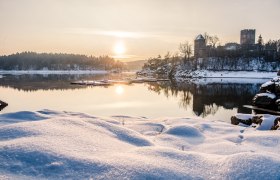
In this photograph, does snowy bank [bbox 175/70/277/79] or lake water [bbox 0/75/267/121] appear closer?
lake water [bbox 0/75/267/121]

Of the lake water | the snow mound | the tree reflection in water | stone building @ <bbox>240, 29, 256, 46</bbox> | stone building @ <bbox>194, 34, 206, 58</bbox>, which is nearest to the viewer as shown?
the snow mound

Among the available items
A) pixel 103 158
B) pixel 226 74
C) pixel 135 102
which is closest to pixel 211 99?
pixel 135 102

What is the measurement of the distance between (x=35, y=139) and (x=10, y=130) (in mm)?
1228

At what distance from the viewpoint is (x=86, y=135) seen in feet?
24.4

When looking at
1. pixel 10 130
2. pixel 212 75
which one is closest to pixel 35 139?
pixel 10 130

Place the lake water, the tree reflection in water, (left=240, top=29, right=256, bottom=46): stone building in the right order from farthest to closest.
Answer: (left=240, top=29, right=256, bottom=46): stone building, the tree reflection in water, the lake water

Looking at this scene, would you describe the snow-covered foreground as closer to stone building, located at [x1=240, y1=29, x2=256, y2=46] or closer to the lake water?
the lake water

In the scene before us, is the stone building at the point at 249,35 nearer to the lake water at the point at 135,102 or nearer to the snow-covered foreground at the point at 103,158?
the lake water at the point at 135,102

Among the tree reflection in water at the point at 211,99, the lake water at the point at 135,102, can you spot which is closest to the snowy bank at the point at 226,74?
the tree reflection in water at the point at 211,99

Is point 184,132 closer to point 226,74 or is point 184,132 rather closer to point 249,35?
point 226,74

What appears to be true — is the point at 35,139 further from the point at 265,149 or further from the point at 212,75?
the point at 212,75

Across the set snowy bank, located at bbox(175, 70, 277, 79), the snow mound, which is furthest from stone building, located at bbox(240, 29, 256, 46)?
the snow mound

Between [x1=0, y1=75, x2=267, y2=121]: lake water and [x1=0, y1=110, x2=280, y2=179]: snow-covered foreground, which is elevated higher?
[x1=0, y1=110, x2=280, y2=179]: snow-covered foreground

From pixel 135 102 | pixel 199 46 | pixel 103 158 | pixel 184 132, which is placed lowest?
pixel 135 102
